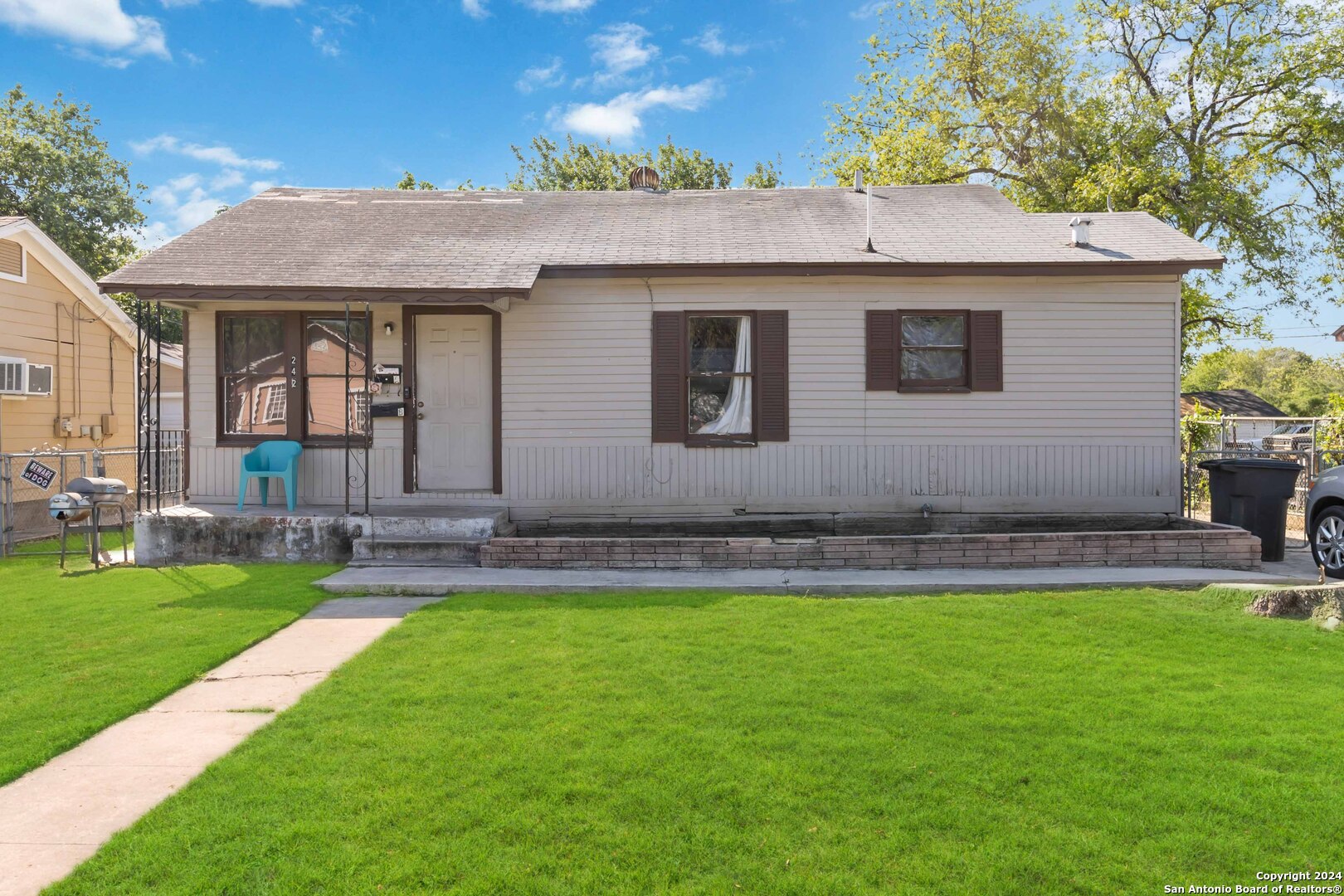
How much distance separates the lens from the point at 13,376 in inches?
476

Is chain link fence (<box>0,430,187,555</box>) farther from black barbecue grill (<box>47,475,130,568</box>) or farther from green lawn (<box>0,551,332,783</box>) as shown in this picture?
green lawn (<box>0,551,332,783</box>)

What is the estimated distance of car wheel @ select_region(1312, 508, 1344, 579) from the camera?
7602 millimetres

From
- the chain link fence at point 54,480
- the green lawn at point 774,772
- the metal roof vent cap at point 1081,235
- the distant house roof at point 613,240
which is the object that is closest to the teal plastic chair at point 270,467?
the chain link fence at point 54,480

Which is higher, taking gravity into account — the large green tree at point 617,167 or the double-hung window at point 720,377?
the large green tree at point 617,167

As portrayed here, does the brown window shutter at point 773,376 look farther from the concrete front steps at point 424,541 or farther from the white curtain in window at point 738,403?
the concrete front steps at point 424,541

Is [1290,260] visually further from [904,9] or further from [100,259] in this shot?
[100,259]

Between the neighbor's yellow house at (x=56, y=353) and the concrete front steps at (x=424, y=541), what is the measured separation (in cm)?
812

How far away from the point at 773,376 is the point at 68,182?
97.5ft

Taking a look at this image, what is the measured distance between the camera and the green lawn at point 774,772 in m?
2.62

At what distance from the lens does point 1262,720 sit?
3.84 m

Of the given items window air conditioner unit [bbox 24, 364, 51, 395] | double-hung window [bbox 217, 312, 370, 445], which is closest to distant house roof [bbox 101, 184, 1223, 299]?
double-hung window [bbox 217, 312, 370, 445]

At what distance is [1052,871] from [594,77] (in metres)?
29.3

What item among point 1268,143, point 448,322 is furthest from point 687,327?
point 1268,143

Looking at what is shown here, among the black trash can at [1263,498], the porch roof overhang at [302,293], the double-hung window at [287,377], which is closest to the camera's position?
the porch roof overhang at [302,293]
